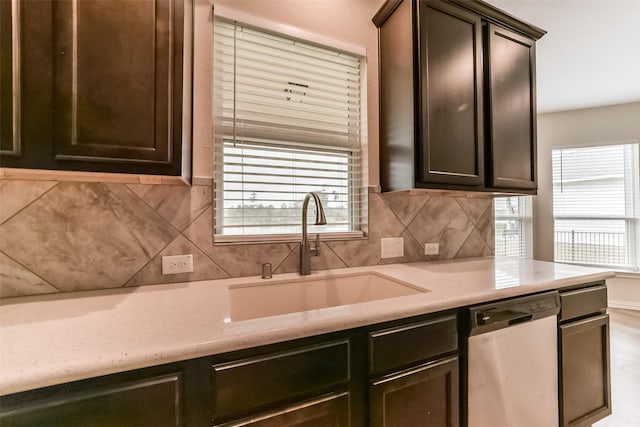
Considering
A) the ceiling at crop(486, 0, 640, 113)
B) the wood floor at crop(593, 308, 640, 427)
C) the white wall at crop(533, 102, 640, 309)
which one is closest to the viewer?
the wood floor at crop(593, 308, 640, 427)

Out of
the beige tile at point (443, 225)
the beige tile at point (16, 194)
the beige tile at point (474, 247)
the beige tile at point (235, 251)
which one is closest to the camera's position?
the beige tile at point (16, 194)

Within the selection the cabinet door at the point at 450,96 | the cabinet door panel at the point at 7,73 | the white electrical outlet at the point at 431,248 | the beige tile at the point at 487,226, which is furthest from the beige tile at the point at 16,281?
the beige tile at the point at 487,226

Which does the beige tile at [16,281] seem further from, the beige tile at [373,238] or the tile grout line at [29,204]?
the beige tile at [373,238]

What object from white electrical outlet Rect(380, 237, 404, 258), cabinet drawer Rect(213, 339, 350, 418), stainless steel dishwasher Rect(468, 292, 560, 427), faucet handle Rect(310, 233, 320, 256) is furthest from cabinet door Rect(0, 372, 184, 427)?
white electrical outlet Rect(380, 237, 404, 258)

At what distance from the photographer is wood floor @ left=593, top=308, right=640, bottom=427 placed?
179 cm

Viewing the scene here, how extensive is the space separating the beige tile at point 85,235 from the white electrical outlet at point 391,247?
1.22m

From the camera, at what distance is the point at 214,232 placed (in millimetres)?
1402

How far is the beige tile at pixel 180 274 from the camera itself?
1.26 m

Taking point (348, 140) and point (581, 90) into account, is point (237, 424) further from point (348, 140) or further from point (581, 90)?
point (581, 90)

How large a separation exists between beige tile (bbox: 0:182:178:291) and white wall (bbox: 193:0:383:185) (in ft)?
1.14

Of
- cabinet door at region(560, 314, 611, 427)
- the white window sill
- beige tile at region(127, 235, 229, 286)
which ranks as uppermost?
the white window sill

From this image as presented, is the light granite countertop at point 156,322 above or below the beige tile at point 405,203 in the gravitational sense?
below

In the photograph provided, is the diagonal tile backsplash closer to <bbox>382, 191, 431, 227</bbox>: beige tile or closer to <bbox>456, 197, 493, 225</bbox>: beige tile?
<bbox>382, 191, 431, 227</bbox>: beige tile

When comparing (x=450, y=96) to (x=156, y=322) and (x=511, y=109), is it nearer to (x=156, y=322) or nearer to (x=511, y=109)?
(x=511, y=109)
